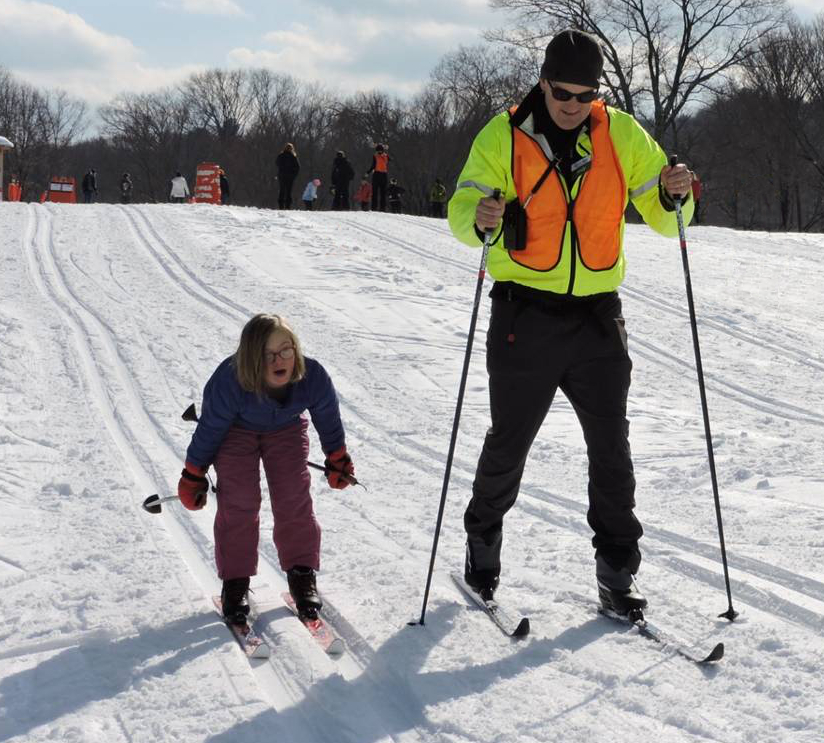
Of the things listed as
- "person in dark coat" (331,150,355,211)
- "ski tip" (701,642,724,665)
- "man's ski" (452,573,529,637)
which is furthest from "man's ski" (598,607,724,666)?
"person in dark coat" (331,150,355,211)

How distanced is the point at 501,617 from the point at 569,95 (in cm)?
188

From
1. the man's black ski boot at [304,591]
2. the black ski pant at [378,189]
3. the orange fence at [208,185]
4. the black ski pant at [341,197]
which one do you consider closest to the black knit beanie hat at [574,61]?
the man's black ski boot at [304,591]

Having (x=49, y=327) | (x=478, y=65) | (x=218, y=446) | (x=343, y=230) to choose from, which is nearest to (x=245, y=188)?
(x=478, y=65)

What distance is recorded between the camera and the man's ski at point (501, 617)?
3.49 m

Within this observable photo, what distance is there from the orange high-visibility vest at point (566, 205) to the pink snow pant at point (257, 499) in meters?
1.13

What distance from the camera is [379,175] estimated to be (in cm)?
2227

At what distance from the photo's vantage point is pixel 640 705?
297 centimetres

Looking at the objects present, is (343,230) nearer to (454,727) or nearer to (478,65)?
(454,727)

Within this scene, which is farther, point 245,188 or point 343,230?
point 245,188

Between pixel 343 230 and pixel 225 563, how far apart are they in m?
12.6

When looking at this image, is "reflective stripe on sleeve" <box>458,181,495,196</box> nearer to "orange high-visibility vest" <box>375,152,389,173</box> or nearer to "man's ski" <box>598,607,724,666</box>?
"man's ski" <box>598,607,724,666</box>

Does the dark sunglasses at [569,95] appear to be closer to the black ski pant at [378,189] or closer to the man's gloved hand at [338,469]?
the man's gloved hand at [338,469]

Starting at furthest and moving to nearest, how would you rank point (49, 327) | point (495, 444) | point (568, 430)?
point (49, 327) < point (568, 430) < point (495, 444)

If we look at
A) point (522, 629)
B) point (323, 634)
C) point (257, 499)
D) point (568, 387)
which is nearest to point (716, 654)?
point (522, 629)
